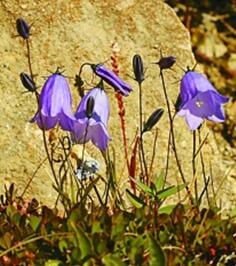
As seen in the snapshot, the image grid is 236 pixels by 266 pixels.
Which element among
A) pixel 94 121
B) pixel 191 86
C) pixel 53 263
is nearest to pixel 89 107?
pixel 94 121

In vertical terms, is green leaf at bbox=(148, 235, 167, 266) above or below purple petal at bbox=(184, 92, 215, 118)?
below

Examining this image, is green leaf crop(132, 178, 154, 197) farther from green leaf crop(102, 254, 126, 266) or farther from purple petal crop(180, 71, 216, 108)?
green leaf crop(102, 254, 126, 266)

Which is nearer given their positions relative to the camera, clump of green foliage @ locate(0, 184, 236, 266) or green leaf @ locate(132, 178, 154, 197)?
clump of green foliage @ locate(0, 184, 236, 266)

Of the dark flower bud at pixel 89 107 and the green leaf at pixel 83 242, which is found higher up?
the dark flower bud at pixel 89 107

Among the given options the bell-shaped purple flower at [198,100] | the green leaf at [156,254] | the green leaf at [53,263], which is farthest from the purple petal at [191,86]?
the green leaf at [53,263]

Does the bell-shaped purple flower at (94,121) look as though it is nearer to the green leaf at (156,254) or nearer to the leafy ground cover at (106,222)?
the leafy ground cover at (106,222)

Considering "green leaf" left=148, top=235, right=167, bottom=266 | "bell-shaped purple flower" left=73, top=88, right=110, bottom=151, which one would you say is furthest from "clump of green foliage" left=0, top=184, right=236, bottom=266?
"bell-shaped purple flower" left=73, top=88, right=110, bottom=151
